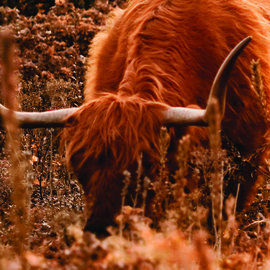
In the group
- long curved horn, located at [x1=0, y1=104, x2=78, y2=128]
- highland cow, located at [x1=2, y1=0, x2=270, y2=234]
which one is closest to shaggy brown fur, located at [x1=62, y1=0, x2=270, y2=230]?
highland cow, located at [x1=2, y1=0, x2=270, y2=234]

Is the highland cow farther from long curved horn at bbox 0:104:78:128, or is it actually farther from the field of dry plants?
the field of dry plants

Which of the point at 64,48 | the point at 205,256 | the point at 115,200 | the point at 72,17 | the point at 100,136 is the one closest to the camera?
the point at 205,256

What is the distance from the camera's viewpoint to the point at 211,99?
2.62 m

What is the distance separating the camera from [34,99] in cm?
557

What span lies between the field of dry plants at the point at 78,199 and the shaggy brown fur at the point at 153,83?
0.20 metres

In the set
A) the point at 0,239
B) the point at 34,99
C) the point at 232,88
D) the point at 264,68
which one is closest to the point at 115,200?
the point at 0,239

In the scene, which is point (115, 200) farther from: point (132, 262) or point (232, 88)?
point (232, 88)

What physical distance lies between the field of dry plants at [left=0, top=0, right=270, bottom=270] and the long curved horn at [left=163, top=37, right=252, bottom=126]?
0.20 meters

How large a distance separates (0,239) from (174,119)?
4.21ft

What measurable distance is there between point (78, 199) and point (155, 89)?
1369mm

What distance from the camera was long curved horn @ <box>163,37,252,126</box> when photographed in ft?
8.02

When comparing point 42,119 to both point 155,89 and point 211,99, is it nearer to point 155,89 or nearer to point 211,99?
point 155,89

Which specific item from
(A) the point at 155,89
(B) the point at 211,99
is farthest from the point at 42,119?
(B) the point at 211,99

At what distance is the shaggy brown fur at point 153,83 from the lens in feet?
9.30
